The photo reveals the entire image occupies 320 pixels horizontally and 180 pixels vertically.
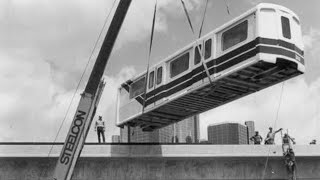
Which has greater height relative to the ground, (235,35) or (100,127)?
(235,35)

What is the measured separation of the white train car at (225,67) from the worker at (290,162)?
16.4 feet

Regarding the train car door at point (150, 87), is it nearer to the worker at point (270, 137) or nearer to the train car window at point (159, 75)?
the train car window at point (159, 75)

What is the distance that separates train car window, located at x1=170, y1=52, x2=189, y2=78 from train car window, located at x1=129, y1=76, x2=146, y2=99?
216 centimetres

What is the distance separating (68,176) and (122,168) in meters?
9.62

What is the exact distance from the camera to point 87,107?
14375 millimetres

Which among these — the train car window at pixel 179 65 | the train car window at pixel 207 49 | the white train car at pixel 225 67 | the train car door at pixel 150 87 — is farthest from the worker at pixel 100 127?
the train car window at pixel 207 49

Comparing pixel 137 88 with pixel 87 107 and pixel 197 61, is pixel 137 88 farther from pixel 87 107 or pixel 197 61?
pixel 87 107

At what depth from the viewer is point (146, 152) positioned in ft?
77.9

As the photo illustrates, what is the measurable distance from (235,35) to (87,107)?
20.5ft

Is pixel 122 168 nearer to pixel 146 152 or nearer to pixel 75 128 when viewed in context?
pixel 146 152

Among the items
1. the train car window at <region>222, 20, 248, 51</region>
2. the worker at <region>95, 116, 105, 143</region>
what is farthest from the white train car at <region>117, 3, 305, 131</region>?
the worker at <region>95, 116, 105, 143</region>

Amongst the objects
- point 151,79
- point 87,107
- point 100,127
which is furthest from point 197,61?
point 100,127

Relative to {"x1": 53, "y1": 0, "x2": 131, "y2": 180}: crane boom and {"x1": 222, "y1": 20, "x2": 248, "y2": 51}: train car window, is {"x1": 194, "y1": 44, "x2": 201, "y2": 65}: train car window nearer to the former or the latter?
{"x1": 222, "y1": 20, "x2": 248, "y2": 51}: train car window

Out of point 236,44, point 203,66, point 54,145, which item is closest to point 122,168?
point 54,145
